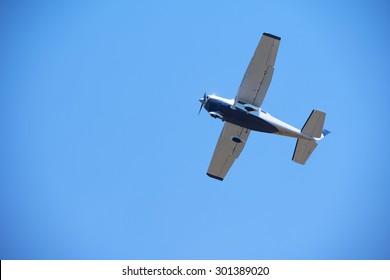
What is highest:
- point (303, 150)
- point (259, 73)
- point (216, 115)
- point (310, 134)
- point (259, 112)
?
point (259, 73)

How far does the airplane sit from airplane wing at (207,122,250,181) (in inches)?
2.0

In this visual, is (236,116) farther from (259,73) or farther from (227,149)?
(227,149)

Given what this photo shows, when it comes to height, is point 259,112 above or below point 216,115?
above

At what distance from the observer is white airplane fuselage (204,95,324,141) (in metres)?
23.2

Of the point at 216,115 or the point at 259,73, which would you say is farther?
the point at 216,115

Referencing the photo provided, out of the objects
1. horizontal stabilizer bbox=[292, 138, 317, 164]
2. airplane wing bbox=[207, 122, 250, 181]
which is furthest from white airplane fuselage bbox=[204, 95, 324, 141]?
airplane wing bbox=[207, 122, 250, 181]

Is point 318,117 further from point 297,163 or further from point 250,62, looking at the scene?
point 250,62

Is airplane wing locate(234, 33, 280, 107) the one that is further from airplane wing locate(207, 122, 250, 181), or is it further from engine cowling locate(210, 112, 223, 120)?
airplane wing locate(207, 122, 250, 181)

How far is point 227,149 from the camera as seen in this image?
25.8 m

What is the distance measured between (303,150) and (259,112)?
3173mm

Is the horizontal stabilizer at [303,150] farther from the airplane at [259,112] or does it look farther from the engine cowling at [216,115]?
the engine cowling at [216,115]

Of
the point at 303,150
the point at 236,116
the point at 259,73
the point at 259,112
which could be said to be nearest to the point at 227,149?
the point at 236,116
